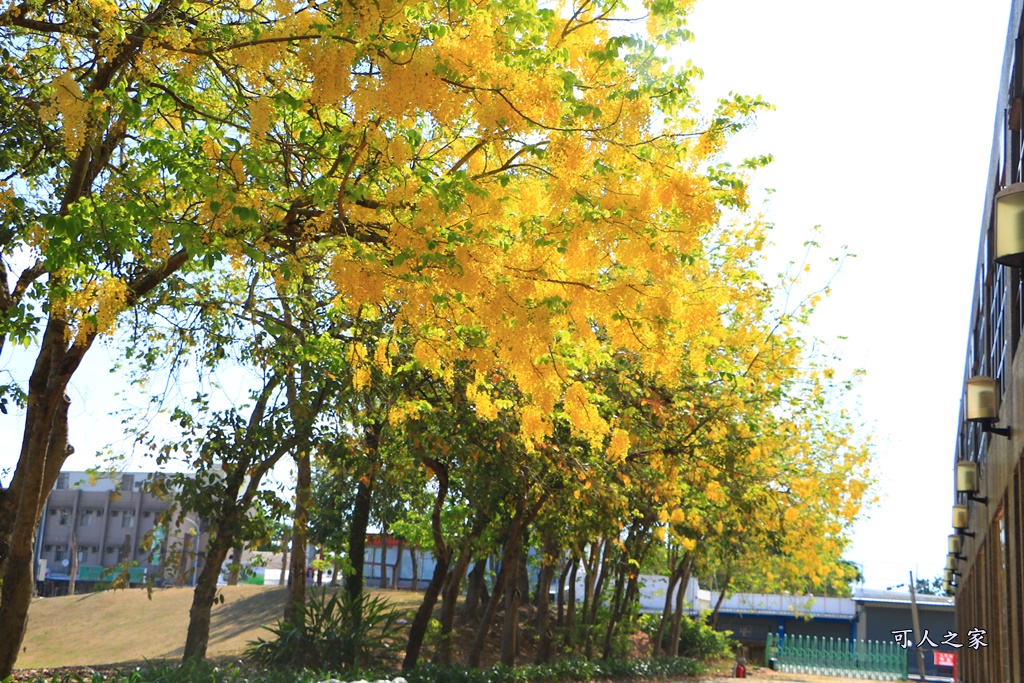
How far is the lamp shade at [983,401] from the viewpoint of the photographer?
24.7 ft

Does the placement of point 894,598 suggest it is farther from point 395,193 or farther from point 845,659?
point 395,193

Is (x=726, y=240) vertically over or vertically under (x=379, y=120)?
over

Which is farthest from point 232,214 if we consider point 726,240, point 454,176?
point 726,240

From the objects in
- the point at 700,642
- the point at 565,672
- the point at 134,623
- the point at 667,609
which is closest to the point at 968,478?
the point at 565,672

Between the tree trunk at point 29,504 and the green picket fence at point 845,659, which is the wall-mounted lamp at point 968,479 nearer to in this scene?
the tree trunk at point 29,504

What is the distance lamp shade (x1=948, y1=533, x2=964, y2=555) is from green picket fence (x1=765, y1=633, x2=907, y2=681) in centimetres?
1580

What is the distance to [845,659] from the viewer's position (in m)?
32.5

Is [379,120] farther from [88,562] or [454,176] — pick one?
[88,562]

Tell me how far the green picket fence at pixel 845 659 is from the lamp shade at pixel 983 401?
2670 centimetres

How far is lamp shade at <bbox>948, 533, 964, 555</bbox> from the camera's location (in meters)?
16.5

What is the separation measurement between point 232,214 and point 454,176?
49.8 inches

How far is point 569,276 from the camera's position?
21.5 ft

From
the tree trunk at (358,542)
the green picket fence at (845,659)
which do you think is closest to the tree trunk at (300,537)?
the tree trunk at (358,542)

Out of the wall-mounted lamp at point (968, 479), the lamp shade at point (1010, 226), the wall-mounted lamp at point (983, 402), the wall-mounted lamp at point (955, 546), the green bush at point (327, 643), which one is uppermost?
the lamp shade at point (1010, 226)
